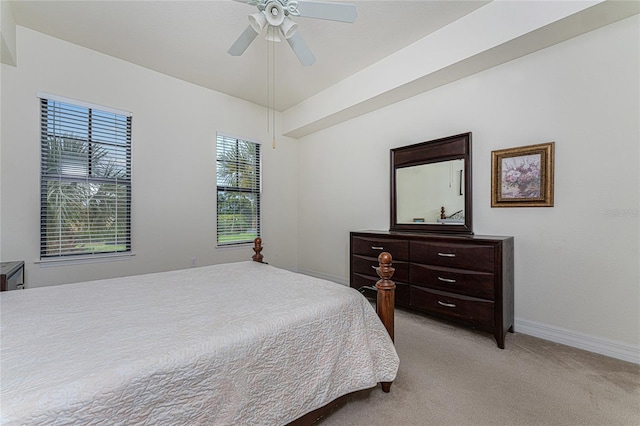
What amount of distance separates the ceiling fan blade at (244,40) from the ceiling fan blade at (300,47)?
296 millimetres

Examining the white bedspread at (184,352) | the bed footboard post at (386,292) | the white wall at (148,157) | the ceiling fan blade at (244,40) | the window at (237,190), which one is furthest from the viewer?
the window at (237,190)

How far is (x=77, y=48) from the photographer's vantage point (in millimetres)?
3002

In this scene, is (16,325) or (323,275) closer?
(16,325)

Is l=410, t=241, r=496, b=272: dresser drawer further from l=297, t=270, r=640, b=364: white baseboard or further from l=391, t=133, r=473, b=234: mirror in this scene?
l=297, t=270, r=640, b=364: white baseboard

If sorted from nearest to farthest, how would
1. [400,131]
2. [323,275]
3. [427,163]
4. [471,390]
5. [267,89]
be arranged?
[471,390] → [427,163] → [400,131] → [267,89] → [323,275]

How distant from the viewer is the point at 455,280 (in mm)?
2557

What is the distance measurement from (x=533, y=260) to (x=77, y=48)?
5140 millimetres

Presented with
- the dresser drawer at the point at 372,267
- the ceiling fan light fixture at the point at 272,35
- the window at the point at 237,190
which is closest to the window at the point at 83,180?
the window at the point at 237,190

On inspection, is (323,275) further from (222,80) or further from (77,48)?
(77,48)

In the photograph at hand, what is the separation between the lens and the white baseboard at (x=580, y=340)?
81.3 inches

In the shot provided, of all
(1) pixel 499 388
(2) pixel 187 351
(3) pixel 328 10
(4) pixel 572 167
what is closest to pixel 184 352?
(2) pixel 187 351

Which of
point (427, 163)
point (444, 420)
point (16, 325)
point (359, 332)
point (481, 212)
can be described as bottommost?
point (444, 420)

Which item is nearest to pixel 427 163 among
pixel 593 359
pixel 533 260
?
pixel 533 260

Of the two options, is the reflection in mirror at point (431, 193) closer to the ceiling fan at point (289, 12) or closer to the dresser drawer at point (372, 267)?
the dresser drawer at point (372, 267)
